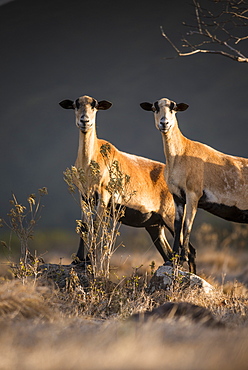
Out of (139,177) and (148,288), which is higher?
(139,177)

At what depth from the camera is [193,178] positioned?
801 cm

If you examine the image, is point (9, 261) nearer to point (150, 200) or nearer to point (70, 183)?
point (70, 183)

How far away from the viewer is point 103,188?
26.1 ft

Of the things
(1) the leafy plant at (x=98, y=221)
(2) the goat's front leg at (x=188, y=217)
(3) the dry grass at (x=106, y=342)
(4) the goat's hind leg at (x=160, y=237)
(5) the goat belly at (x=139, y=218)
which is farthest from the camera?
(4) the goat's hind leg at (x=160, y=237)

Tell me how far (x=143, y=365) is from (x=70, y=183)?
4.63 m

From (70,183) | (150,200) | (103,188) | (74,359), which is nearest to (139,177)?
(150,200)

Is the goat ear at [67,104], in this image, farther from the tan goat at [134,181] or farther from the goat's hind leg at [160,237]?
the goat's hind leg at [160,237]

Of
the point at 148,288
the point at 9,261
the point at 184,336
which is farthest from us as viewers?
the point at 148,288

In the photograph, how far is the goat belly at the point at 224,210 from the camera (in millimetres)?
8219

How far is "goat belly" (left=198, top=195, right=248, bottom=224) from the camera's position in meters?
8.22

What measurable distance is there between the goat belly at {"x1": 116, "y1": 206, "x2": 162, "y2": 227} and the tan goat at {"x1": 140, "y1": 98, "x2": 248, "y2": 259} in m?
0.93

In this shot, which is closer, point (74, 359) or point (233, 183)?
point (74, 359)

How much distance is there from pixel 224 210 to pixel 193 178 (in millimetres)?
786

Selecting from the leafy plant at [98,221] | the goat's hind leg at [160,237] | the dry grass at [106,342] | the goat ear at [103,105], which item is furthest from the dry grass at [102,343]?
the goat's hind leg at [160,237]
